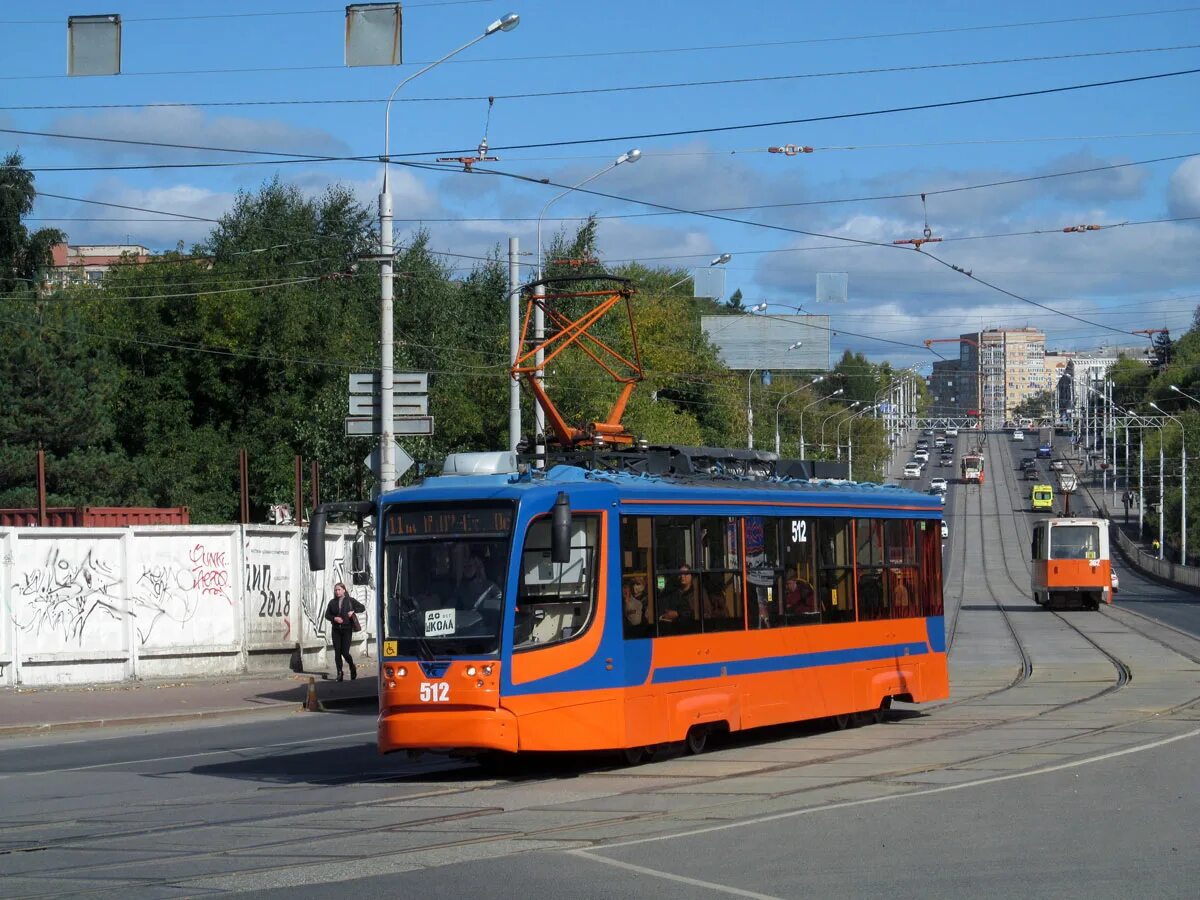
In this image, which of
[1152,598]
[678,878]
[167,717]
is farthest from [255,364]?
[678,878]

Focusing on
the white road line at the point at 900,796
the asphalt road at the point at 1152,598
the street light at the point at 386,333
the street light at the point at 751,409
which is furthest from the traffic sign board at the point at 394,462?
the street light at the point at 751,409

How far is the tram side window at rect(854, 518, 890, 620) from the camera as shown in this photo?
17.3 m

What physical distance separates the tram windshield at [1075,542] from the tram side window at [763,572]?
38.0 meters

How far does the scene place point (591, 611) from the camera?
13281 millimetres

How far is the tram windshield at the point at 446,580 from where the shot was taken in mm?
12906

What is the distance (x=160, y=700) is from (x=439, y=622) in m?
10.4

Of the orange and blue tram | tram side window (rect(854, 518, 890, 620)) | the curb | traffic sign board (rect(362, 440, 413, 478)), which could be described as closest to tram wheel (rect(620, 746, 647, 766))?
the orange and blue tram

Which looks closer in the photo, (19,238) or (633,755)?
(633,755)

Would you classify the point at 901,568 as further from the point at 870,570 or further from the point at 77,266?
the point at 77,266

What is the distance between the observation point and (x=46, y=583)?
75.1 ft

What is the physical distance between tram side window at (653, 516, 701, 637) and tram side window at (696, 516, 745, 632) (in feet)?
0.47

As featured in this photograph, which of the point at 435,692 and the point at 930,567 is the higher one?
the point at 930,567

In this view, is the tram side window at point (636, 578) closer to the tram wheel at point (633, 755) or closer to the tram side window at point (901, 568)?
the tram wheel at point (633, 755)

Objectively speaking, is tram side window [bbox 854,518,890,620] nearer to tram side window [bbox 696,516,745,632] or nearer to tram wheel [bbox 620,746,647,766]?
tram side window [bbox 696,516,745,632]
